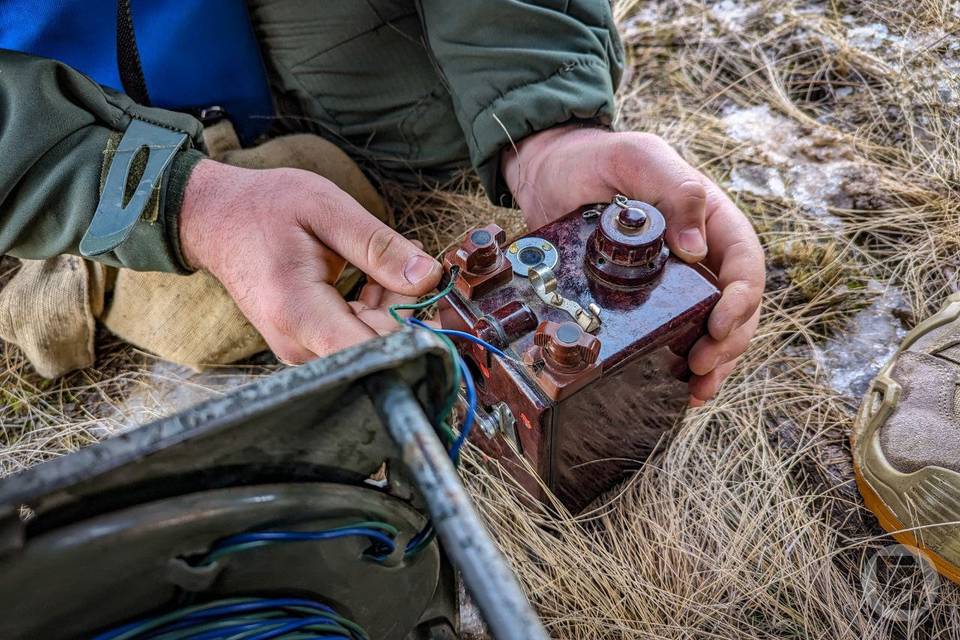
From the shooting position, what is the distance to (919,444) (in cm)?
120

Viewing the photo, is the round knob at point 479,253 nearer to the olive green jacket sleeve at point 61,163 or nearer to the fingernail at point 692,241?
the fingernail at point 692,241

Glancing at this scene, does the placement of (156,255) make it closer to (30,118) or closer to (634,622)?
(30,118)

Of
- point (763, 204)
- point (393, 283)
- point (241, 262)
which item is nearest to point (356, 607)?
point (393, 283)

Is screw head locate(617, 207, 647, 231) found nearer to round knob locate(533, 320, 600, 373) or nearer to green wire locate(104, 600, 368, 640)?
round knob locate(533, 320, 600, 373)

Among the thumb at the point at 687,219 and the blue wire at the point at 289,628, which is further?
the thumb at the point at 687,219

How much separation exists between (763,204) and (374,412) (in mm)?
1503

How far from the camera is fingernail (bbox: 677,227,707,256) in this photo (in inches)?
43.2

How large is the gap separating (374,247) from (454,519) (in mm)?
638

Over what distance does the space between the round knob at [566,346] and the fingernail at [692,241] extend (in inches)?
11.8

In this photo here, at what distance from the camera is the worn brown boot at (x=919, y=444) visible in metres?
1.16

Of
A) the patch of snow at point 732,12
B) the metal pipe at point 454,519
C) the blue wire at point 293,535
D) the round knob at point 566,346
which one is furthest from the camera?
the patch of snow at point 732,12

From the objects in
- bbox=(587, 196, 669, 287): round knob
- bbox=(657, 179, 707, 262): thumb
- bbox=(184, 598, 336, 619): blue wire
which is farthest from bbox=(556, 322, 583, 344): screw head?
bbox=(184, 598, 336, 619): blue wire

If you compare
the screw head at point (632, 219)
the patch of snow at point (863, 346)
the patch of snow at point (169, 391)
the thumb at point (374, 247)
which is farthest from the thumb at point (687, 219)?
the patch of snow at point (169, 391)

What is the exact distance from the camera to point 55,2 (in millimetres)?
1202
